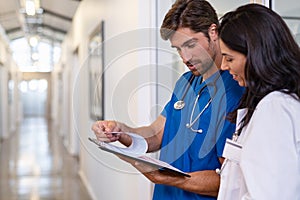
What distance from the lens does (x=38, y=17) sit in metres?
9.84

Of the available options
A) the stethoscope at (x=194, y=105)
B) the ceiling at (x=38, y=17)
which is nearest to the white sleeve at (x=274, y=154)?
the stethoscope at (x=194, y=105)

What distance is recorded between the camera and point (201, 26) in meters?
1.30

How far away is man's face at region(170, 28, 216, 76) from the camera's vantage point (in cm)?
131

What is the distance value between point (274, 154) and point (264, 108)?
109mm

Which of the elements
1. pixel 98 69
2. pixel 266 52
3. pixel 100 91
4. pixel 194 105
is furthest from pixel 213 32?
pixel 98 69

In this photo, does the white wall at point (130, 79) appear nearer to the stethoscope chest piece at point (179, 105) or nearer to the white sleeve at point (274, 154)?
the stethoscope chest piece at point (179, 105)

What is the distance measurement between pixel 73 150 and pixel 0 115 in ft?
8.46

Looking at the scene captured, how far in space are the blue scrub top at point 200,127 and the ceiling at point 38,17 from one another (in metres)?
5.39

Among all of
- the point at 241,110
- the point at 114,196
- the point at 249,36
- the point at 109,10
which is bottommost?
the point at 114,196

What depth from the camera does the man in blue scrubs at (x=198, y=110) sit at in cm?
123

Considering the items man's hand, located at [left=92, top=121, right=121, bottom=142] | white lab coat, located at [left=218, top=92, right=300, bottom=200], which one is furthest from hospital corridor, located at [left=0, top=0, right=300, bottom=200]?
white lab coat, located at [left=218, top=92, right=300, bottom=200]

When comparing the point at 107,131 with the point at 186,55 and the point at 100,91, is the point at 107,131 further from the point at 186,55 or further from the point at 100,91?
the point at 100,91

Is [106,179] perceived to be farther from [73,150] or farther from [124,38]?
[73,150]

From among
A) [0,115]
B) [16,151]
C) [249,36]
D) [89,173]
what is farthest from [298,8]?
[0,115]
